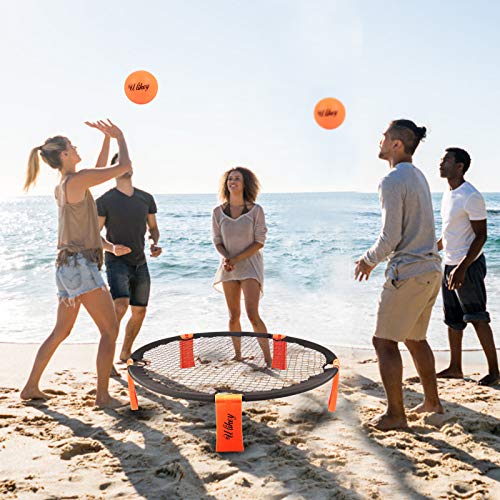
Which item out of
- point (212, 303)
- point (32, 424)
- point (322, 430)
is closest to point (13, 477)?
point (32, 424)

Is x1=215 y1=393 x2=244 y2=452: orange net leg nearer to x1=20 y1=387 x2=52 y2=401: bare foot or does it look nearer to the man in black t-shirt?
x1=20 y1=387 x2=52 y2=401: bare foot

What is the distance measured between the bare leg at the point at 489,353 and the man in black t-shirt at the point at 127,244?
2.60 meters

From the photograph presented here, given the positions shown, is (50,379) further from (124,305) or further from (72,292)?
(72,292)

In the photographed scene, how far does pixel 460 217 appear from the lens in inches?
161

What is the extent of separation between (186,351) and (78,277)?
981 millimetres

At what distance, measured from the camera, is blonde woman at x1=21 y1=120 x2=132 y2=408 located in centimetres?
352

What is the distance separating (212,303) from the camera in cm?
832

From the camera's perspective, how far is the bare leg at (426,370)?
10.8 feet

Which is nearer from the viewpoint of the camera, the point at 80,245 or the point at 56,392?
the point at 80,245

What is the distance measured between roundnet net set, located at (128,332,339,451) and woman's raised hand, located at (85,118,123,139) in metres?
1.38

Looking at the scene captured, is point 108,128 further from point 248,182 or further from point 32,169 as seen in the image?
point 248,182

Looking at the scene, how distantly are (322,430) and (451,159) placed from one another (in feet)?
7.35

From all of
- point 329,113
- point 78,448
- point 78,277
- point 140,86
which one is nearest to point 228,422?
point 78,448

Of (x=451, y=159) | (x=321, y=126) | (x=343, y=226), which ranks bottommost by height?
(x=343, y=226)
